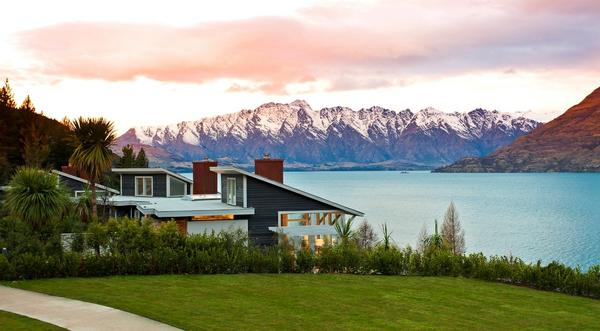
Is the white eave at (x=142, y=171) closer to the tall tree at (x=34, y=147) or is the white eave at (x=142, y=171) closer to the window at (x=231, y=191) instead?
the window at (x=231, y=191)

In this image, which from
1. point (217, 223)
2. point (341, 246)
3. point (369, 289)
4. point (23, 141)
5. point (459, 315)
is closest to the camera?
point (459, 315)

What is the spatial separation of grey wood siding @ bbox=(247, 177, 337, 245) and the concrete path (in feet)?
58.5

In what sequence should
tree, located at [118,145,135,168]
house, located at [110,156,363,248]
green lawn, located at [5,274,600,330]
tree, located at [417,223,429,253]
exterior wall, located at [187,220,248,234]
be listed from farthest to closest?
tree, located at [118,145,135,168]
tree, located at [417,223,429,253]
exterior wall, located at [187,220,248,234]
house, located at [110,156,363,248]
green lawn, located at [5,274,600,330]

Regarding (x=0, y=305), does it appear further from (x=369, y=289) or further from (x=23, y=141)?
(x=23, y=141)

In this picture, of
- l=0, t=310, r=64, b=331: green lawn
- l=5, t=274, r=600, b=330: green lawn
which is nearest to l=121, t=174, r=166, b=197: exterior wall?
l=5, t=274, r=600, b=330: green lawn

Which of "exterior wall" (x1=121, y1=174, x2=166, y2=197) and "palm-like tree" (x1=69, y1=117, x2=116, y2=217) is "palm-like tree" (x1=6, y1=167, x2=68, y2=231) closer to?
"palm-like tree" (x1=69, y1=117, x2=116, y2=217)

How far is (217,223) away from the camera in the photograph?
108 ft

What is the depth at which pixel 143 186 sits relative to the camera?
46.3 m

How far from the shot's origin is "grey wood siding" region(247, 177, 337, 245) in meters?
33.3

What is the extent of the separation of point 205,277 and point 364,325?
7361 mm

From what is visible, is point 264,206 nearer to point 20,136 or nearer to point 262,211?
point 262,211

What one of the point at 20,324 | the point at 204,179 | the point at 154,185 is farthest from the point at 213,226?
the point at 20,324

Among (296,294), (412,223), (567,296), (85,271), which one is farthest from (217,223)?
(412,223)

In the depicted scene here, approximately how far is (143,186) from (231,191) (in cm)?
1357
